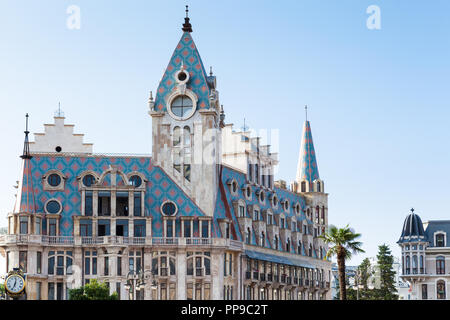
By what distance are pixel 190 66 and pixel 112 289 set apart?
1033 inches

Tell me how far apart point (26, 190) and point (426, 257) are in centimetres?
6355

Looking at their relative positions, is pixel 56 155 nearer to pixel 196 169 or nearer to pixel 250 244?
pixel 196 169

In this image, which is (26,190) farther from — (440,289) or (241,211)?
(440,289)

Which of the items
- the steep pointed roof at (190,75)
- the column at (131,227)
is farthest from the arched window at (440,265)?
the column at (131,227)

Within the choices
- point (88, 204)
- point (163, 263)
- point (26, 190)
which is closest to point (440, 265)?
point (163, 263)

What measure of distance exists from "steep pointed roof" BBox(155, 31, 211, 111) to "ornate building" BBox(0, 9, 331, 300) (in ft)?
0.36

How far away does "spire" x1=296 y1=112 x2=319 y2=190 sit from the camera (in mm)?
125750

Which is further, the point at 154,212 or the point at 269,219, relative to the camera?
the point at 269,219

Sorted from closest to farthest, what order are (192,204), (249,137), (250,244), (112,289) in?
(112,289)
(192,204)
(250,244)
(249,137)

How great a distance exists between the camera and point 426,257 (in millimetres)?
129750

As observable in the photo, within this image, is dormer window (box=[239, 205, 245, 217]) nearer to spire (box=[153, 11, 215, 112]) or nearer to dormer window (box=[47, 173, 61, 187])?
spire (box=[153, 11, 215, 112])

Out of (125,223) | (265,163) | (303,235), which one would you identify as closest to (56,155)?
(125,223)
